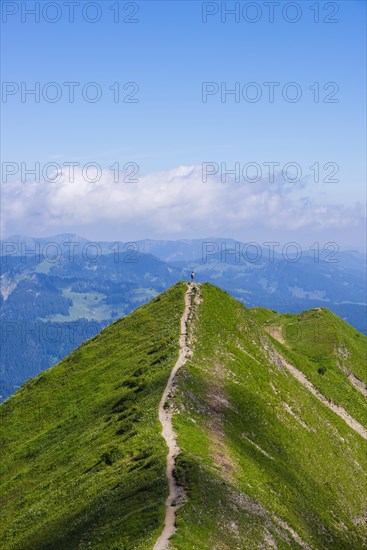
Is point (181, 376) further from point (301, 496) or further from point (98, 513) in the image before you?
point (98, 513)

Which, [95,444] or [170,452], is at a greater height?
[170,452]

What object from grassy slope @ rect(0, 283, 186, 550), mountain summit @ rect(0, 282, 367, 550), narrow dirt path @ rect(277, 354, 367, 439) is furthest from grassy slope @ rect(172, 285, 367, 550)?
narrow dirt path @ rect(277, 354, 367, 439)

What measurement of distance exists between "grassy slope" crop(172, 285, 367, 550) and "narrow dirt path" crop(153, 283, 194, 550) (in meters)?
0.77

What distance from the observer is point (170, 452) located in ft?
205

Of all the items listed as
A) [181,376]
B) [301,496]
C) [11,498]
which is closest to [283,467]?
[301,496]

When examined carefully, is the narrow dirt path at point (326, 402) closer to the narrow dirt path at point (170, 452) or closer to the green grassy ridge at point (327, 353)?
the green grassy ridge at point (327, 353)

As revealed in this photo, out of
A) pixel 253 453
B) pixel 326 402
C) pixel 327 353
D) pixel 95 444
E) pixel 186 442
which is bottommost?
pixel 326 402

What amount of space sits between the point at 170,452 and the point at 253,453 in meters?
15.3

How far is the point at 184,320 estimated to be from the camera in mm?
105750

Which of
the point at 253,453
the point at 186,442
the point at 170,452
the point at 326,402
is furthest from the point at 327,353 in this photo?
the point at 170,452

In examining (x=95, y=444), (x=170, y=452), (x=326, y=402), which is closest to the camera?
(x=170, y=452)

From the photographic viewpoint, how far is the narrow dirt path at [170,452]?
49112 mm

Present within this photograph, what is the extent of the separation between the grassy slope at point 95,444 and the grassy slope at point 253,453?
12.3 ft

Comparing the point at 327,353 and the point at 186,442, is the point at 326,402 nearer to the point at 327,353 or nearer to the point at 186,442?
the point at 327,353
